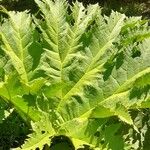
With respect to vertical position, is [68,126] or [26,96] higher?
[26,96]

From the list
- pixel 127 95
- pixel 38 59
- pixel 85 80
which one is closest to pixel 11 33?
pixel 38 59

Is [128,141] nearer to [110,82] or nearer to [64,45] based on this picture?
[110,82]

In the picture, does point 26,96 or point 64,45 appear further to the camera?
point 64,45

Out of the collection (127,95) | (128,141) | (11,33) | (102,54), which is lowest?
(128,141)

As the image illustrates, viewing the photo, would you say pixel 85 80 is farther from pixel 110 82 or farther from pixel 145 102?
pixel 145 102

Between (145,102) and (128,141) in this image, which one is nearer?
(145,102)

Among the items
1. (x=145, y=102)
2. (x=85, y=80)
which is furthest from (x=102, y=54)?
(x=145, y=102)
